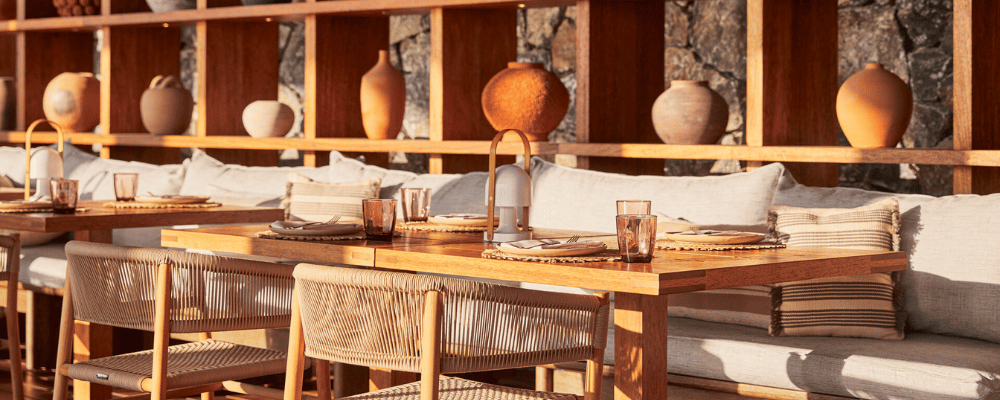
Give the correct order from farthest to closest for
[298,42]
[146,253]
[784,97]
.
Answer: [298,42], [784,97], [146,253]

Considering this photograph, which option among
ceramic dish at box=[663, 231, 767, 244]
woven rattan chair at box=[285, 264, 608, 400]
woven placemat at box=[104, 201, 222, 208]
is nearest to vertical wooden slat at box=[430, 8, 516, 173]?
woven placemat at box=[104, 201, 222, 208]

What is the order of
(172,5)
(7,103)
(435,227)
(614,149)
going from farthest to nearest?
(7,103) < (172,5) < (614,149) < (435,227)

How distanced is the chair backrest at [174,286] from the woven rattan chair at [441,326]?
1.12 ft

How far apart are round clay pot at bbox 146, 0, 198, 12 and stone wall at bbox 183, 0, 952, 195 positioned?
0.60 meters

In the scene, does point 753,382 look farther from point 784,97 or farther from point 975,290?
point 784,97

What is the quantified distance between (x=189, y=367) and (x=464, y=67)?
2.16 meters

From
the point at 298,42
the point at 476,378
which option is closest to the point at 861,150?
the point at 476,378

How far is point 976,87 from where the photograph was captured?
2.97 m

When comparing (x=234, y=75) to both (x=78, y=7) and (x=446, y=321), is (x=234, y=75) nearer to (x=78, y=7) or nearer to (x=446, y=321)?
(x=78, y=7)

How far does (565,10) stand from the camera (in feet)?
15.0

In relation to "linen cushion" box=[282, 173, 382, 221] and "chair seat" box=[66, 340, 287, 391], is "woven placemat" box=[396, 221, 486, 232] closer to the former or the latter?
"chair seat" box=[66, 340, 287, 391]

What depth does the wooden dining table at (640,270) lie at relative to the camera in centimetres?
174

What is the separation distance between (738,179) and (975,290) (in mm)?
742

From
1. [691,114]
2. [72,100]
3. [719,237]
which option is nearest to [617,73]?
[691,114]
